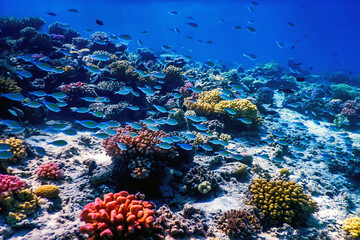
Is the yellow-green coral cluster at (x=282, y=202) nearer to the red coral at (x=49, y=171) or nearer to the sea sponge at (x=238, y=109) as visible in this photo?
the sea sponge at (x=238, y=109)

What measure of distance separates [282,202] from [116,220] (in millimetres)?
4357

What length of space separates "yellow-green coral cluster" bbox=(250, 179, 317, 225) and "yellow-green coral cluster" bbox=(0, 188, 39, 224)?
17.8ft

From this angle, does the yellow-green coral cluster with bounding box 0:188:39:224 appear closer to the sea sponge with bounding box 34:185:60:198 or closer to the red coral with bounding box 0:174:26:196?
the red coral with bounding box 0:174:26:196

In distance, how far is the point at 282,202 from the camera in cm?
493

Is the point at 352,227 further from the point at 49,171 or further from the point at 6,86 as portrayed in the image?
the point at 6,86

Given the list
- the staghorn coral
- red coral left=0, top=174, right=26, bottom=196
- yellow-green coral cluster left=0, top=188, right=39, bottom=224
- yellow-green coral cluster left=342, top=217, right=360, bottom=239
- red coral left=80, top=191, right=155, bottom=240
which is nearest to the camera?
red coral left=80, top=191, right=155, bottom=240

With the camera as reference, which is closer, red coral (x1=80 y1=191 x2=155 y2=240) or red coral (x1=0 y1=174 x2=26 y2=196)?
red coral (x1=80 y1=191 x2=155 y2=240)

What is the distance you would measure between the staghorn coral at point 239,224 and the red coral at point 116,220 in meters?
1.85

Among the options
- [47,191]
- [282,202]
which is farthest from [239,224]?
[47,191]

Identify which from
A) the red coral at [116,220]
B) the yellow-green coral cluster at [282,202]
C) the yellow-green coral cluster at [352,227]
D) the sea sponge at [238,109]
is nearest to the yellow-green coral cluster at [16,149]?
the red coral at [116,220]

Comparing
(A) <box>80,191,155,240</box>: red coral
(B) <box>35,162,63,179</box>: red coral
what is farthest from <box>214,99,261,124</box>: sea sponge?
(B) <box>35,162,63,179</box>: red coral

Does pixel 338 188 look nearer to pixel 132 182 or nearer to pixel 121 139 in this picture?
pixel 132 182

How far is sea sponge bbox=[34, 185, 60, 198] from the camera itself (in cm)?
432

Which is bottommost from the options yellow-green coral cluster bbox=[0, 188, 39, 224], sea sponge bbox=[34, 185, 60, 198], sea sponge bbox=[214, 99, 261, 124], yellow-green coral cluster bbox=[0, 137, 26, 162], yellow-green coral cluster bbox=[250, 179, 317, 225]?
yellow-green coral cluster bbox=[0, 188, 39, 224]
